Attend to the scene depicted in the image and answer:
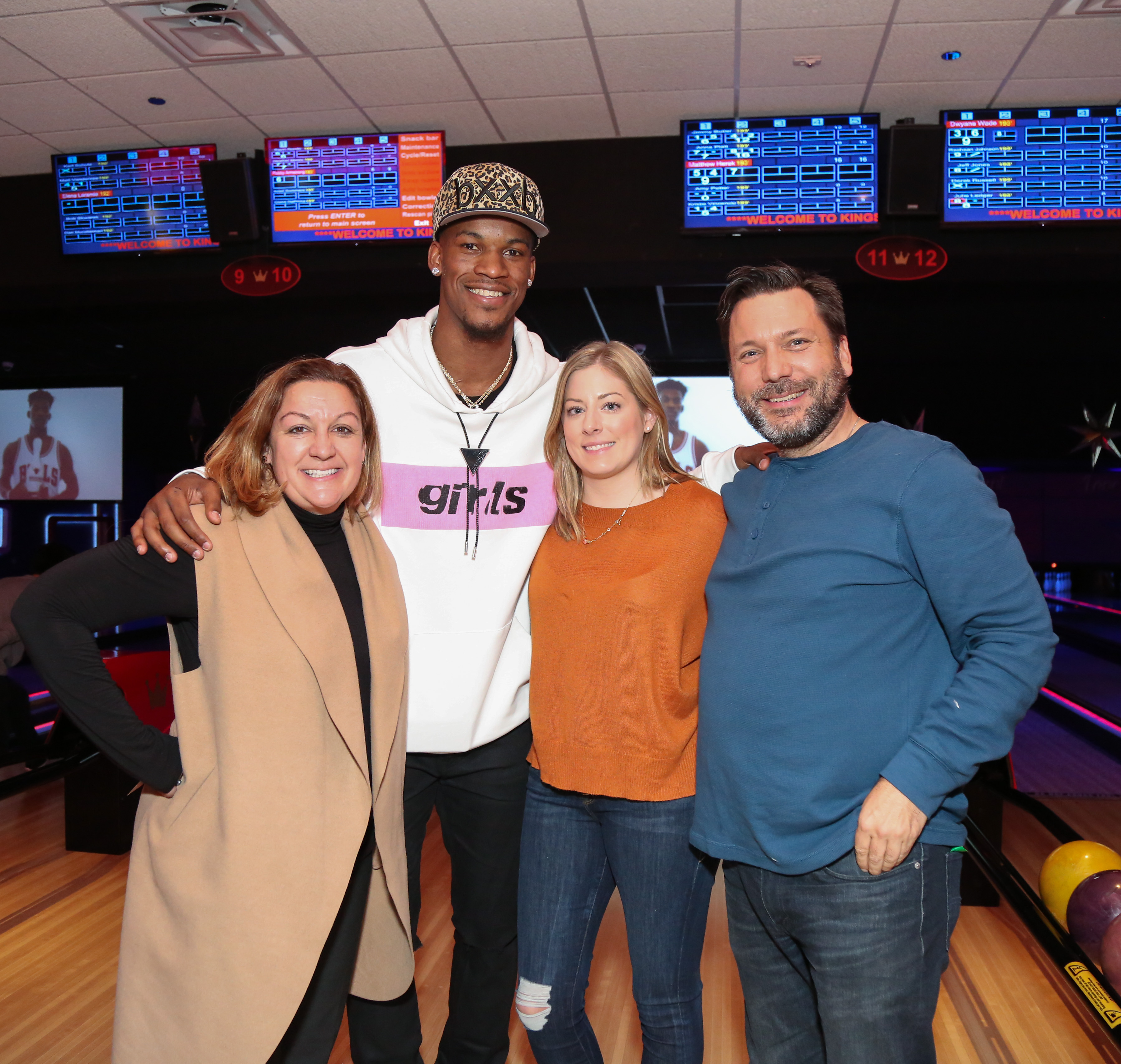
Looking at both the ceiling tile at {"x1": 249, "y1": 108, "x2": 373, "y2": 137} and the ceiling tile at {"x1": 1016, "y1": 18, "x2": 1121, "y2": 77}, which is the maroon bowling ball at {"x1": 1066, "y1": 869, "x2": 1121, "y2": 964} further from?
the ceiling tile at {"x1": 249, "y1": 108, "x2": 373, "y2": 137}

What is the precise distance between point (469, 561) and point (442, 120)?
2.91 meters

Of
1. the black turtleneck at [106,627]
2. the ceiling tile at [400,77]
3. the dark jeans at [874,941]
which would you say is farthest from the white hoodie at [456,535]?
the ceiling tile at [400,77]

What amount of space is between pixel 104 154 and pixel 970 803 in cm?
461

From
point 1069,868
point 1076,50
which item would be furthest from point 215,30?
point 1069,868

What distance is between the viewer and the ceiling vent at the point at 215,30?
3.09 m

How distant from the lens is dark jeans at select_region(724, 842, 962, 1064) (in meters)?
1.25

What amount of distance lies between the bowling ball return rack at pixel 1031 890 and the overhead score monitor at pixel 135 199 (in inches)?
157

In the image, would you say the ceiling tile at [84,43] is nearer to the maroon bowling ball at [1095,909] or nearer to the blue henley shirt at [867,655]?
the blue henley shirt at [867,655]

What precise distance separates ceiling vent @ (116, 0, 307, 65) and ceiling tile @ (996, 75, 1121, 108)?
285 centimetres

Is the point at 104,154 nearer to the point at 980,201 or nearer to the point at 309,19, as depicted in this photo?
the point at 309,19

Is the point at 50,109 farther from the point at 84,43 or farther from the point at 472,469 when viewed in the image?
the point at 472,469

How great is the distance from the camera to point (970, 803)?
10.2ft

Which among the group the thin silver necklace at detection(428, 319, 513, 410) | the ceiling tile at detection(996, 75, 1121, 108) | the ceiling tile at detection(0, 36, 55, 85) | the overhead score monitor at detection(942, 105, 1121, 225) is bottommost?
the thin silver necklace at detection(428, 319, 513, 410)

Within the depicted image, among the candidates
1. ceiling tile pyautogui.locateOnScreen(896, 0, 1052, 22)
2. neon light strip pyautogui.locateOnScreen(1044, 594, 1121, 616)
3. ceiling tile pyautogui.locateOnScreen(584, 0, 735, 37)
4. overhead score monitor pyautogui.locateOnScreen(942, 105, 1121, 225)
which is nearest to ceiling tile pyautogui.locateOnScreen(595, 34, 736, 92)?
ceiling tile pyautogui.locateOnScreen(584, 0, 735, 37)
